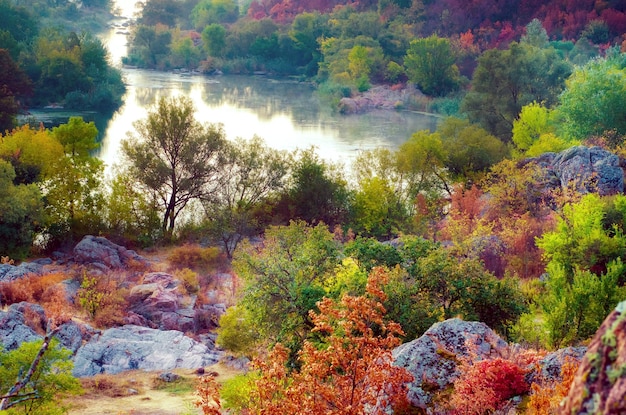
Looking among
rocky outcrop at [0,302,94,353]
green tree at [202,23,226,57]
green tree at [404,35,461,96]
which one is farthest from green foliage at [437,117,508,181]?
green tree at [202,23,226,57]

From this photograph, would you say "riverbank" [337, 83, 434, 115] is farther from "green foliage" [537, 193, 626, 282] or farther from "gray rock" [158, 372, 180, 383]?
"gray rock" [158, 372, 180, 383]

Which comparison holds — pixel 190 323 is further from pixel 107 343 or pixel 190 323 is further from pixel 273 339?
pixel 273 339

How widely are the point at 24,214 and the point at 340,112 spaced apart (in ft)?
129

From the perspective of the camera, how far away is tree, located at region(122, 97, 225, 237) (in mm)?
34250

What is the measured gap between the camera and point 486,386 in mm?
8992

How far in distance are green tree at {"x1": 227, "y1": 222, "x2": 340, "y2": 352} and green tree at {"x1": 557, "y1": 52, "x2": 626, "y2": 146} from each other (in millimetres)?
23363

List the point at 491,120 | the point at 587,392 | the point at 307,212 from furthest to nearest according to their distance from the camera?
the point at 491,120, the point at 307,212, the point at 587,392

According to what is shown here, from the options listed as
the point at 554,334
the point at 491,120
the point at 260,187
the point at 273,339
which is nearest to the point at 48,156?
the point at 260,187

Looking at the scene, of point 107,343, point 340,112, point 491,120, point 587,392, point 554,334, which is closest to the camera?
point 587,392

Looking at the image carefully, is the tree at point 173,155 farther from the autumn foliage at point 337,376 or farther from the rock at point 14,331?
the autumn foliage at point 337,376

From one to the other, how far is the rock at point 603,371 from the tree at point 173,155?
106ft

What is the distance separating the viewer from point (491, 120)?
47875 millimetres

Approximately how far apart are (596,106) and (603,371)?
3657 centimetres

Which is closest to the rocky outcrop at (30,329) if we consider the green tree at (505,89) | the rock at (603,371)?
the rock at (603,371)
